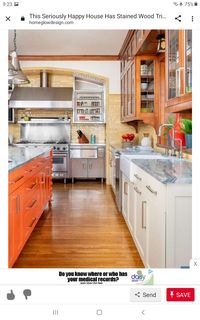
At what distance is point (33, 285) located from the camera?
1.72 feet

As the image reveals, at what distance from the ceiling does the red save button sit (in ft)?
13.8

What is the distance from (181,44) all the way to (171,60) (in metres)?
0.28

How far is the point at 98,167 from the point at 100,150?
0.32 meters

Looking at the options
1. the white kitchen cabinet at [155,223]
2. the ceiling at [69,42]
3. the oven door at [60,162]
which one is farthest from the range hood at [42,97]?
the white kitchen cabinet at [155,223]

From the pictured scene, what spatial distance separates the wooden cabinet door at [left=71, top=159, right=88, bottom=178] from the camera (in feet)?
19.8

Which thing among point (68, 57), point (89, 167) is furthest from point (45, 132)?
point (68, 57)

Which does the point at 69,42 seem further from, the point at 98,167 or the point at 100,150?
the point at 98,167

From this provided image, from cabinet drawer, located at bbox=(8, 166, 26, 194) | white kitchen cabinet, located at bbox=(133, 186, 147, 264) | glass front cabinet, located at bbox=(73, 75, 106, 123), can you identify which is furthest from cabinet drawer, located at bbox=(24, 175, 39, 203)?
glass front cabinet, located at bbox=(73, 75, 106, 123)

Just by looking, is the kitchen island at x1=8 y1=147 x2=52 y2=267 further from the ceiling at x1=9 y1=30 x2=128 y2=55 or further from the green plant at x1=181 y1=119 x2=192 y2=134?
the ceiling at x1=9 y1=30 x2=128 y2=55

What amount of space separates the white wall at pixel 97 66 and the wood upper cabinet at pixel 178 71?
386cm

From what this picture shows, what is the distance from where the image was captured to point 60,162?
6.01m

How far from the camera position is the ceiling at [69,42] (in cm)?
447

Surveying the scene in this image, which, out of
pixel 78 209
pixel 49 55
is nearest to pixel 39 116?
pixel 49 55

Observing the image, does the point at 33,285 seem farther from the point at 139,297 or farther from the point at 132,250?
the point at 132,250
